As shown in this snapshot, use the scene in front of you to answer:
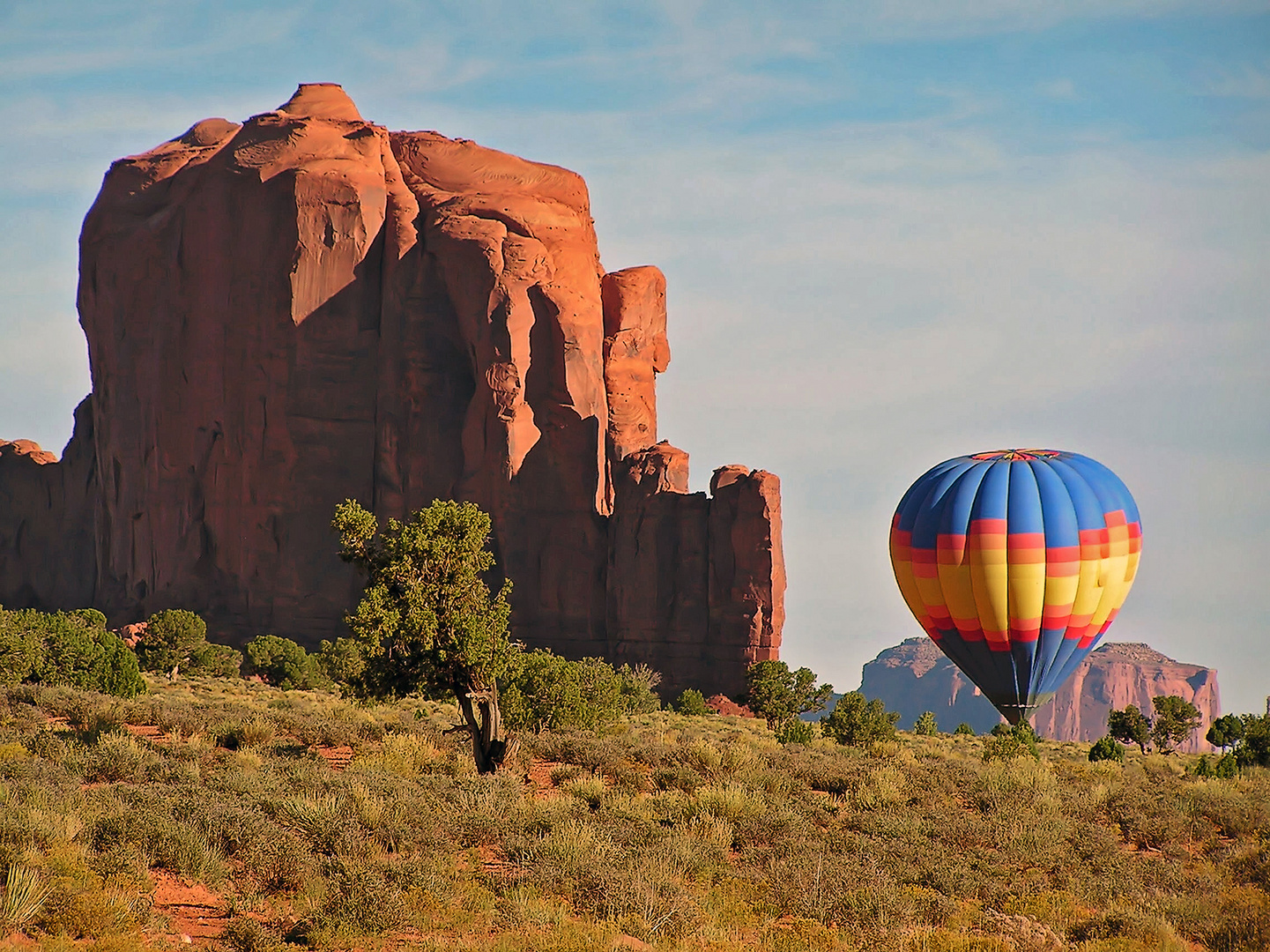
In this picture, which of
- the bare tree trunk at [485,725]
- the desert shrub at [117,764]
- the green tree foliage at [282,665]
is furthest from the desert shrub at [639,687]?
the desert shrub at [117,764]

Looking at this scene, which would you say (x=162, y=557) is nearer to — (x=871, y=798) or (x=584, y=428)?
(x=584, y=428)

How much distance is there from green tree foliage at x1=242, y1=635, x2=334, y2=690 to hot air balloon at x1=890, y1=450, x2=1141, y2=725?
29838mm

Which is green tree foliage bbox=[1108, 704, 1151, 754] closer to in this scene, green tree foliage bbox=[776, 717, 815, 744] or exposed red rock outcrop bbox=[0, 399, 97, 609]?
green tree foliage bbox=[776, 717, 815, 744]

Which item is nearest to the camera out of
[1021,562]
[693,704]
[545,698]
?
[545,698]

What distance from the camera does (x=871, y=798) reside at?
71.7 ft

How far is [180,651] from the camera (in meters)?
59.2

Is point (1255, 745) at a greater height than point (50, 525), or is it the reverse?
point (50, 525)

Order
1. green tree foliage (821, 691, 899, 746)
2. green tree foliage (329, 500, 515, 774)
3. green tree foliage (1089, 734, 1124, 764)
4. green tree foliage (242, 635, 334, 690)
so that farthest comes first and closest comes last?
1. green tree foliage (242, 635, 334, 690)
2. green tree foliage (1089, 734, 1124, 764)
3. green tree foliage (821, 691, 899, 746)
4. green tree foliage (329, 500, 515, 774)

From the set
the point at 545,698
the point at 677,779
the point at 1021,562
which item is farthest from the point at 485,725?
the point at 1021,562

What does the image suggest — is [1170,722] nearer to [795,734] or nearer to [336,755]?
[795,734]

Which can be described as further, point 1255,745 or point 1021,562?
point 1255,745

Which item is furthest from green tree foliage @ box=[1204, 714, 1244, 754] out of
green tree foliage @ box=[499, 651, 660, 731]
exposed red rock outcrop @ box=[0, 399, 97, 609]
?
exposed red rock outcrop @ box=[0, 399, 97, 609]

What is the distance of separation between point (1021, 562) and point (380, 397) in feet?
150

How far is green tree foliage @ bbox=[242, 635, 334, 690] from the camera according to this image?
59.6 meters
